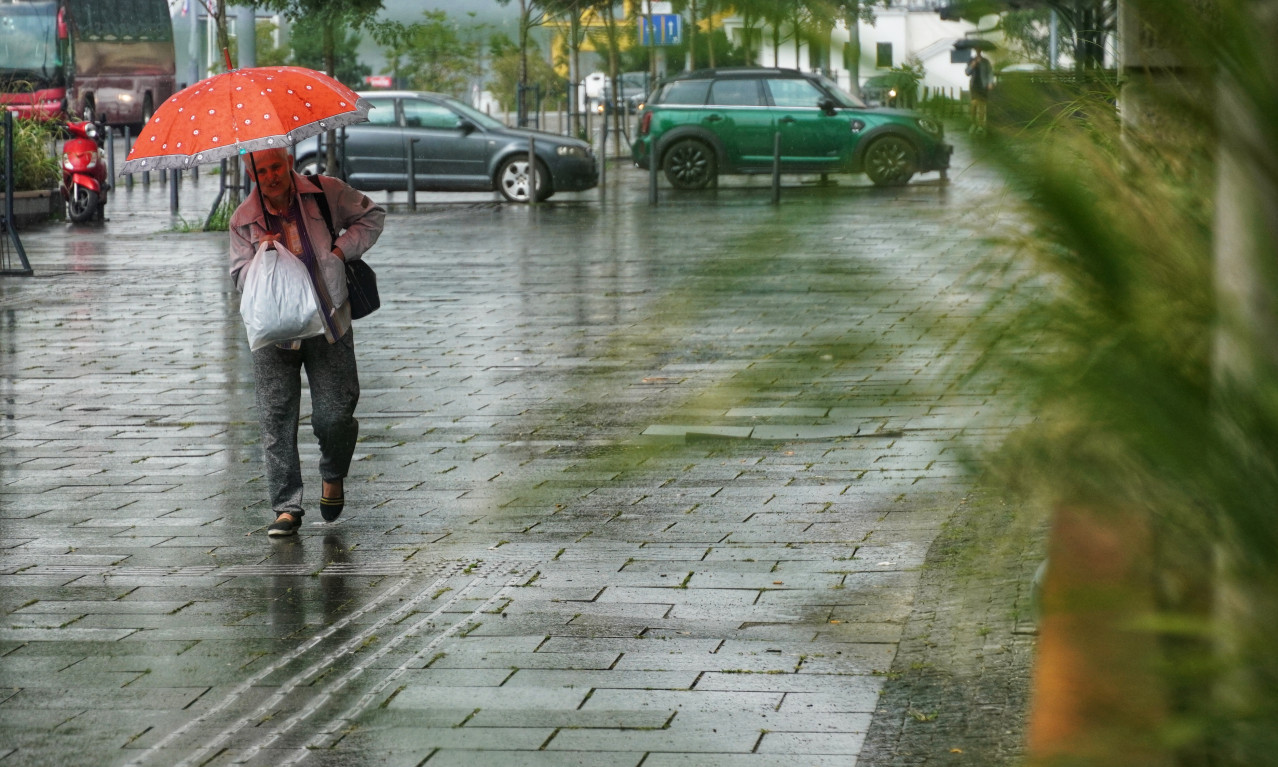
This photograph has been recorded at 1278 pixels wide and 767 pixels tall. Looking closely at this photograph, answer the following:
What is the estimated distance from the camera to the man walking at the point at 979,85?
73 centimetres

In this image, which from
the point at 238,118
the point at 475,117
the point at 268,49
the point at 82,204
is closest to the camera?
the point at 238,118

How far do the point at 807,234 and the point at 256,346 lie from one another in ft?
19.9

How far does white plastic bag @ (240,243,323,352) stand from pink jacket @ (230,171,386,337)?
0.12 meters

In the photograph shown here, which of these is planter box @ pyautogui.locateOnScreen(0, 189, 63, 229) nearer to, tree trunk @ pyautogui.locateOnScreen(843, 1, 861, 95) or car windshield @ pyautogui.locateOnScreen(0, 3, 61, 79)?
car windshield @ pyautogui.locateOnScreen(0, 3, 61, 79)

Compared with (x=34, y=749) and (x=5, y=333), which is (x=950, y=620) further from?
(x=5, y=333)

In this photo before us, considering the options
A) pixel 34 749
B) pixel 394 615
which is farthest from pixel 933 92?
pixel 394 615

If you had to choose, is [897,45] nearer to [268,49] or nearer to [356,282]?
[356,282]

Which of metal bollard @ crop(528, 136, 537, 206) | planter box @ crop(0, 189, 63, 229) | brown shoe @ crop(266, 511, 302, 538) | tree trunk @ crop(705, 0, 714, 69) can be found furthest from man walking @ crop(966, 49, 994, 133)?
metal bollard @ crop(528, 136, 537, 206)

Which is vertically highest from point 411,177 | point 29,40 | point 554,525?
point 29,40

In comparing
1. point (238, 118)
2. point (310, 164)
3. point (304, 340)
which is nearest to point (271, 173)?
point (238, 118)

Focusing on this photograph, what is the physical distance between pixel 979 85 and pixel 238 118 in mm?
6297

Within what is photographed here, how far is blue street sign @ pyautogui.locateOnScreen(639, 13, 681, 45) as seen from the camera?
2.69 feet

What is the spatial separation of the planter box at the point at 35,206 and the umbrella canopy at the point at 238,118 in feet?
47.7

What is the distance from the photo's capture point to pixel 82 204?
21938 mm
